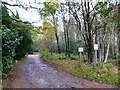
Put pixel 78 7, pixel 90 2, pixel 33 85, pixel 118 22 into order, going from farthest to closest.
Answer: pixel 78 7
pixel 90 2
pixel 118 22
pixel 33 85

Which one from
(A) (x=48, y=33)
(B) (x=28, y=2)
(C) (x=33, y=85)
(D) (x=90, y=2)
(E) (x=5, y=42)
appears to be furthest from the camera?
(A) (x=48, y=33)

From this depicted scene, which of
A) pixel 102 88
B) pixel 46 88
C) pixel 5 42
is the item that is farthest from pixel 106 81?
pixel 5 42

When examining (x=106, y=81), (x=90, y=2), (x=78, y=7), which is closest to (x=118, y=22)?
(x=90, y=2)

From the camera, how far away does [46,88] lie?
3510 mm

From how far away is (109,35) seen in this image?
8.76m

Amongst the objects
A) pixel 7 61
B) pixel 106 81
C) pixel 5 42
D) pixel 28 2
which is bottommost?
pixel 106 81

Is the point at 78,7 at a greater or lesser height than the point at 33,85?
greater

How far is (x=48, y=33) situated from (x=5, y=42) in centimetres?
865

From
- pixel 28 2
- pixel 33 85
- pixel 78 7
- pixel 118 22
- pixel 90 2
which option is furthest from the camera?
pixel 78 7

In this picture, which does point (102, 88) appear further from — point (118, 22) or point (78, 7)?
point (78, 7)

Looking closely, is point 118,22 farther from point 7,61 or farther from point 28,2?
point 7,61

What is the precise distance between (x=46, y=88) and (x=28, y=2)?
501 centimetres

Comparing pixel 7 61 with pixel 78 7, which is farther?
pixel 78 7

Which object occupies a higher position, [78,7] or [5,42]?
[78,7]
